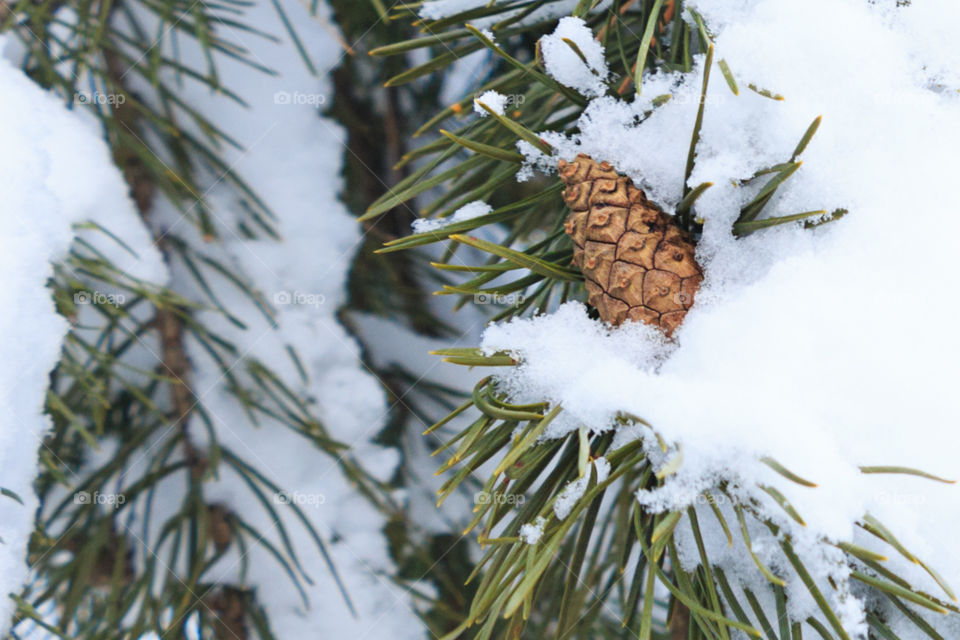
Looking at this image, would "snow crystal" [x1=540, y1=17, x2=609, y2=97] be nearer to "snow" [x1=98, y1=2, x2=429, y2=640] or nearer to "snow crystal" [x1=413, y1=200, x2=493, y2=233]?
"snow crystal" [x1=413, y1=200, x2=493, y2=233]

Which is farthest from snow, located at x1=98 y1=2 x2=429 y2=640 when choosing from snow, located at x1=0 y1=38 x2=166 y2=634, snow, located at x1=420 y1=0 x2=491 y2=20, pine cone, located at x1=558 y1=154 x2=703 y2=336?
pine cone, located at x1=558 y1=154 x2=703 y2=336

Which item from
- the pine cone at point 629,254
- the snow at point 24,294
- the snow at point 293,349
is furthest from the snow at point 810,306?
the snow at point 293,349

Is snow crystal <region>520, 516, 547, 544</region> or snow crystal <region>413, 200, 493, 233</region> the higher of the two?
snow crystal <region>413, 200, 493, 233</region>

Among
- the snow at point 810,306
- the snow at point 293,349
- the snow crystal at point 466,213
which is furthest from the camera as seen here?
the snow at point 293,349

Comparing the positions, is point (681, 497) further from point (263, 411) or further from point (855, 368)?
point (263, 411)

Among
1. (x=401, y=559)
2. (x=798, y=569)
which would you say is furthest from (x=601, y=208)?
(x=401, y=559)

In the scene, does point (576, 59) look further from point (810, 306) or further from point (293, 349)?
point (293, 349)

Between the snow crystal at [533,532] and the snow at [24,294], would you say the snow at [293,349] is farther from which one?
the snow crystal at [533,532]
